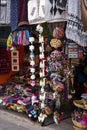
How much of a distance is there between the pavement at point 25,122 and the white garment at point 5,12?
7.50ft

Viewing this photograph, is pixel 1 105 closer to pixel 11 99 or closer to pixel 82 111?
pixel 11 99

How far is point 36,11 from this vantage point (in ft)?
18.2

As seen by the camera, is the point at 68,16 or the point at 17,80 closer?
the point at 68,16

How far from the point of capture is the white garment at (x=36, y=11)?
542 cm

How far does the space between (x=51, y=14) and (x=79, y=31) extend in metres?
0.70

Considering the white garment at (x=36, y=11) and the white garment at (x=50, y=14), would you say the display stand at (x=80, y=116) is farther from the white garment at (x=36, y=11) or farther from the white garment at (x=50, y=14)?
the white garment at (x=36, y=11)

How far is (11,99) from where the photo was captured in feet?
23.0

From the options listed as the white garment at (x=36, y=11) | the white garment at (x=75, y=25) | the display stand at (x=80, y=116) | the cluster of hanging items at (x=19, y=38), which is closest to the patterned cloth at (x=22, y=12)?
the white garment at (x=36, y=11)

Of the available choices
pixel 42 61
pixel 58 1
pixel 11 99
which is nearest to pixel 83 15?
pixel 58 1

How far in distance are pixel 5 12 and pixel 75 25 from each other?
2.13 metres

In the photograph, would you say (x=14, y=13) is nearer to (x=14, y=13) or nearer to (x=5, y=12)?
(x=14, y=13)

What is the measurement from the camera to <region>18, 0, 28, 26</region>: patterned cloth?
5.89 m

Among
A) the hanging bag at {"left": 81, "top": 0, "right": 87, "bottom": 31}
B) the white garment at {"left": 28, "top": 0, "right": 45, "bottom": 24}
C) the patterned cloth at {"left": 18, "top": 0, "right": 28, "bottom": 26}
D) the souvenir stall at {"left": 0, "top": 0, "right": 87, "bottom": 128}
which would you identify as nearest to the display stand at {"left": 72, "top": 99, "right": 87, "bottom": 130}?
the souvenir stall at {"left": 0, "top": 0, "right": 87, "bottom": 128}

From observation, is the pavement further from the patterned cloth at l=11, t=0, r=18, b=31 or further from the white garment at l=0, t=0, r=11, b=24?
the white garment at l=0, t=0, r=11, b=24
